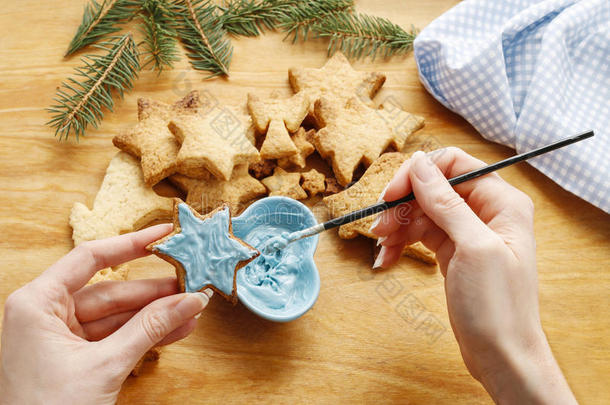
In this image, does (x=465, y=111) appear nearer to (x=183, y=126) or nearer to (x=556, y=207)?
(x=556, y=207)

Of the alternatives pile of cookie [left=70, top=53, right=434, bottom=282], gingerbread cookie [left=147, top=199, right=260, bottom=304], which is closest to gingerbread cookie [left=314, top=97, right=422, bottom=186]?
pile of cookie [left=70, top=53, right=434, bottom=282]

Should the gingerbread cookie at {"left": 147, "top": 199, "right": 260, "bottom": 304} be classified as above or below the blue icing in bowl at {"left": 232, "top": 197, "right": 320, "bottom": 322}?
above

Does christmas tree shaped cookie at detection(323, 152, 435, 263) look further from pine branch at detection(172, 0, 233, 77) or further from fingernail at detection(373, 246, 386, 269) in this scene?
pine branch at detection(172, 0, 233, 77)

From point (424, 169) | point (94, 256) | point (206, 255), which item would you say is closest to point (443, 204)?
point (424, 169)

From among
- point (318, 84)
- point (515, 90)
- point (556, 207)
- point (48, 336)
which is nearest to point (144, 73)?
point (318, 84)

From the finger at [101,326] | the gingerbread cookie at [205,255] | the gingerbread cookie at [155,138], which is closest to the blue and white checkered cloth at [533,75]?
the gingerbread cookie at [155,138]

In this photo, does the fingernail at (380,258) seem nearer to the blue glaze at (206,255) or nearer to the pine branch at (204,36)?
the blue glaze at (206,255)
